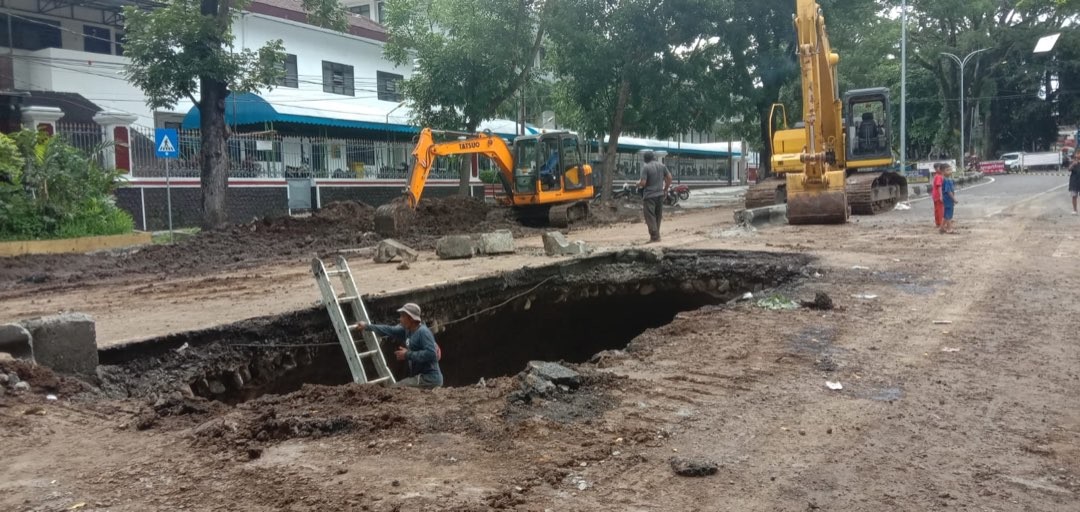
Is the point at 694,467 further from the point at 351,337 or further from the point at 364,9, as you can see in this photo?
the point at 364,9

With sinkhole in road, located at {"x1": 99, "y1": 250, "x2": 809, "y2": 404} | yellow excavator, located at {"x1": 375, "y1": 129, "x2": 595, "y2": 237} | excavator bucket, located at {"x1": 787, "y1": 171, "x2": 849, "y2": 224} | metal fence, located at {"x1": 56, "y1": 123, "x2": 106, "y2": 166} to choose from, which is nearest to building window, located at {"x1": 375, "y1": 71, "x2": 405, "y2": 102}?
yellow excavator, located at {"x1": 375, "y1": 129, "x2": 595, "y2": 237}

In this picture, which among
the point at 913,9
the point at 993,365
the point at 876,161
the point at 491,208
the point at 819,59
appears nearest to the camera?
the point at 993,365

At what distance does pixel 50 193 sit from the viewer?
15.4 metres

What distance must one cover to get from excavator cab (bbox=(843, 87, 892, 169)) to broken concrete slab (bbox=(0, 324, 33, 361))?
1819cm

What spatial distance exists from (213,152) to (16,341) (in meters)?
12.1

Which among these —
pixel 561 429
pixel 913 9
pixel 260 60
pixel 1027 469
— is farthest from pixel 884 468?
pixel 913 9

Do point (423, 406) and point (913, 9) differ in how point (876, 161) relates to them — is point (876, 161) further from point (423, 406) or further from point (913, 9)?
point (913, 9)

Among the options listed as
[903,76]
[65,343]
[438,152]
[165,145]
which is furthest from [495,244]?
[903,76]

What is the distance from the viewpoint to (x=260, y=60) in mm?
17328

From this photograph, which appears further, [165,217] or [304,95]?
[304,95]

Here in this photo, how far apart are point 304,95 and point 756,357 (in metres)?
27.5

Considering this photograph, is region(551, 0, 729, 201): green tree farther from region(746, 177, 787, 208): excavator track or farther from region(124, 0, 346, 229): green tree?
region(124, 0, 346, 229): green tree

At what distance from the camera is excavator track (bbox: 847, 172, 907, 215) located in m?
18.8

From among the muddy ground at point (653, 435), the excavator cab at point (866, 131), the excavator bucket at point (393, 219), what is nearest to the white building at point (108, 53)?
the excavator bucket at point (393, 219)
